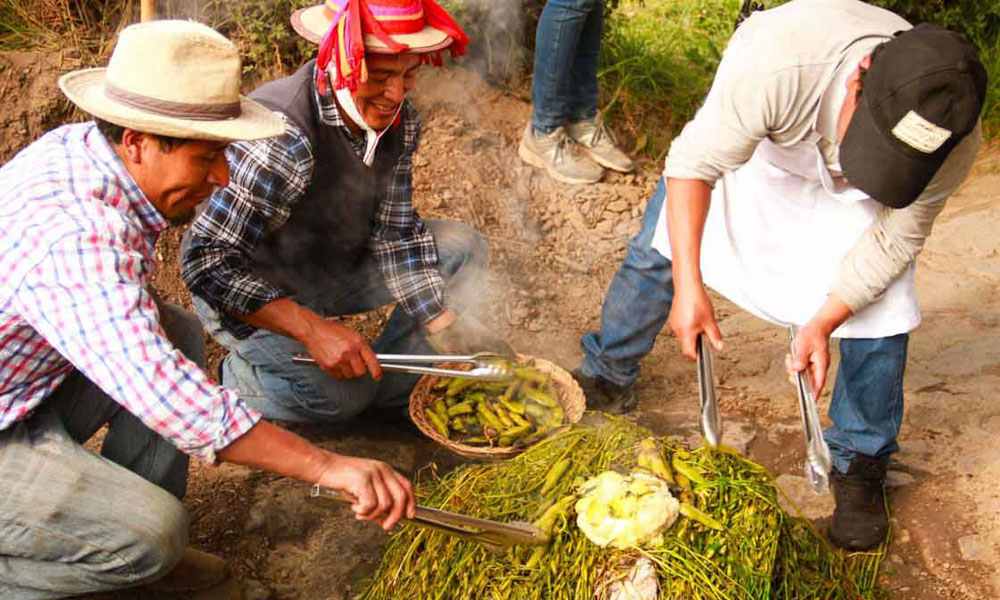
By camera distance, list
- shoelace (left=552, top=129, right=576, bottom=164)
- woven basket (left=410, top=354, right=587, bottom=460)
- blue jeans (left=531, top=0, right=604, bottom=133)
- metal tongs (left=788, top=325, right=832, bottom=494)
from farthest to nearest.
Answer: shoelace (left=552, top=129, right=576, bottom=164) → blue jeans (left=531, top=0, right=604, bottom=133) → woven basket (left=410, top=354, right=587, bottom=460) → metal tongs (left=788, top=325, right=832, bottom=494)

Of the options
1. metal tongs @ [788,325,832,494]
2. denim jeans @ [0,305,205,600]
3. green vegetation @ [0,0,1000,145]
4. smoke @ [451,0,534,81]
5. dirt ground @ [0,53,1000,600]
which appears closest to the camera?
denim jeans @ [0,305,205,600]

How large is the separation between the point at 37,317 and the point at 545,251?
3820 mm

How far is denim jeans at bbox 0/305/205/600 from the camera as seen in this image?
2.48 meters

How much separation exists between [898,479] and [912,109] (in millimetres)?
1853

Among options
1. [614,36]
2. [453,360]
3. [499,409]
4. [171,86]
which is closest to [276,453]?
[171,86]

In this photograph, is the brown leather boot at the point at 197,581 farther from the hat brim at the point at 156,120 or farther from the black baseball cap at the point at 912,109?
the black baseball cap at the point at 912,109

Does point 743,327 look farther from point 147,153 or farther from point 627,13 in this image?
point 627,13

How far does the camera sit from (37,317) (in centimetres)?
211

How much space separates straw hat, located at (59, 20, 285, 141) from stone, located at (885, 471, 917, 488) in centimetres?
280

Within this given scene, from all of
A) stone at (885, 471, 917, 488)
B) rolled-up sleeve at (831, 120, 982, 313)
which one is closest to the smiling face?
rolled-up sleeve at (831, 120, 982, 313)

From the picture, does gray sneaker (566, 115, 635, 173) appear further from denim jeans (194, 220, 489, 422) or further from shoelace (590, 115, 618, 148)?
denim jeans (194, 220, 489, 422)

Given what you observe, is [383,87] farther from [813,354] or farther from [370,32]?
[813,354]

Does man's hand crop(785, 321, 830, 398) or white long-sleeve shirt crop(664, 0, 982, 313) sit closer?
white long-sleeve shirt crop(664, 0, 982, 313)

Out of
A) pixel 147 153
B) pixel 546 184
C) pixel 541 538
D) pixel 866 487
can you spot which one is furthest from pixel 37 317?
pixel 546 184
